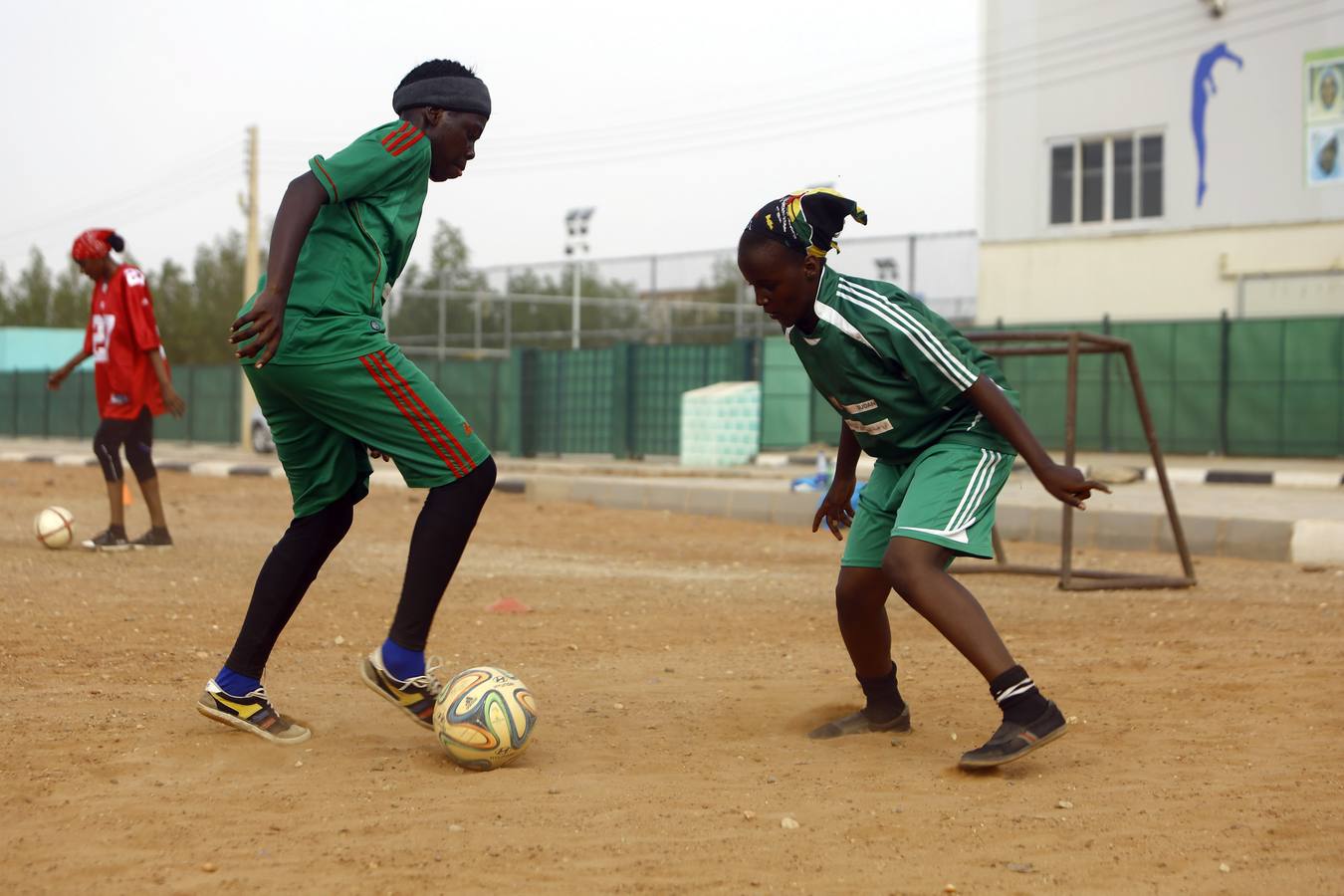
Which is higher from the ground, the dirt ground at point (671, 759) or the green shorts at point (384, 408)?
the green shorts at point (384, 408)

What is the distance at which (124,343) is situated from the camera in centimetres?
870

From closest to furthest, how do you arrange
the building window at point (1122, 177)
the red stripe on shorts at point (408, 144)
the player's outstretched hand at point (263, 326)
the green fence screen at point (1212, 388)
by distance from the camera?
the player's outstretched hand at point (263, 326) → the red stripe on shorts at point (408, 144) → the green fence screen at point (1212, 388) → the building window at point (1122, 177)

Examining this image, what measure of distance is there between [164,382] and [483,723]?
5.54m

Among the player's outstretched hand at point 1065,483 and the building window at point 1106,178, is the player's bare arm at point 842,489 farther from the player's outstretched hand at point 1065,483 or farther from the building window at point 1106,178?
the building window at point 1106,178

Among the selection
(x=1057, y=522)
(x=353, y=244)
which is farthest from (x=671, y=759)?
(x=1057, y=522)

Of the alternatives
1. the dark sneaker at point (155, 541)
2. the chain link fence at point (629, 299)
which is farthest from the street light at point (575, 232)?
the dark sneaker at point (155, 541)

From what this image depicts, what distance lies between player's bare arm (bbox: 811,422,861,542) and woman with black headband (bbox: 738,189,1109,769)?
259mm

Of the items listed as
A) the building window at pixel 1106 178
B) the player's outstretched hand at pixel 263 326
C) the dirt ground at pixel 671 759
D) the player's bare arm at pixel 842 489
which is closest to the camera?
the dirt ground at pixel 671 759

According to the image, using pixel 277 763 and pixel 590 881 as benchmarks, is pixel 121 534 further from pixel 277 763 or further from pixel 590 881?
pixel 590 881

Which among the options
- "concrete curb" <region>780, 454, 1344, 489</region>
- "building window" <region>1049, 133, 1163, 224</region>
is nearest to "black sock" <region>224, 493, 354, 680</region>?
"concrete curb" <region>780, 454, 1344, 489</region>

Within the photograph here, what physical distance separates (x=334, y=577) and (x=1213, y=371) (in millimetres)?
15199

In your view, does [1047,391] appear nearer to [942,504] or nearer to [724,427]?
[724,427]

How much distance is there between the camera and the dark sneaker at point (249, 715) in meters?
4.00

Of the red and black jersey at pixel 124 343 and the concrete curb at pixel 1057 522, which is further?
the concrete curb at pixel 1057 522
